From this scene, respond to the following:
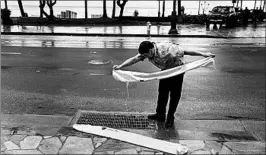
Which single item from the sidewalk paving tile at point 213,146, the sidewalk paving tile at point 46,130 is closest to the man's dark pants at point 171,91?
the sidewalk paving tile at point 213,146

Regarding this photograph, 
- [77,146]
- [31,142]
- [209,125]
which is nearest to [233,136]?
[209,125]

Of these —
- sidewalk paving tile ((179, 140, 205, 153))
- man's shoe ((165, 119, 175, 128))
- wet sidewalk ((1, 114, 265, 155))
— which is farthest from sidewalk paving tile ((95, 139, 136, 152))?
man's shoe ((165, 119, 175, 128))

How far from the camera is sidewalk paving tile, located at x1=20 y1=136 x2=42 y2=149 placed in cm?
472

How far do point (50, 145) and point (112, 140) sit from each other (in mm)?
932

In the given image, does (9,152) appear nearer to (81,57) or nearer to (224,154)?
(224,154)

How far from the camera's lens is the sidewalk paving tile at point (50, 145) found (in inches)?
181

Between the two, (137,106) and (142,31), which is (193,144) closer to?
(137,106)

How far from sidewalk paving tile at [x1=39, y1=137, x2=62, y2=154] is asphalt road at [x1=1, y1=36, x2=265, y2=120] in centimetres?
148

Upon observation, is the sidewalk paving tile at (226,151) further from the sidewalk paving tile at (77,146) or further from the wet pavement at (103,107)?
the sidewalk paving tile at (77,146)

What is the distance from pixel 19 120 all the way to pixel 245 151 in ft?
12.7

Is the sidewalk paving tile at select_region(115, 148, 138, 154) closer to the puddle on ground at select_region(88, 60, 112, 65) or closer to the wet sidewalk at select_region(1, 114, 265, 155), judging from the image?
the wet sidewalk at select_region(1, 114, 265, 155)

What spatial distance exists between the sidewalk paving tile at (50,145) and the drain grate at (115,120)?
834 mm

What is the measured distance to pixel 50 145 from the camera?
188 inches

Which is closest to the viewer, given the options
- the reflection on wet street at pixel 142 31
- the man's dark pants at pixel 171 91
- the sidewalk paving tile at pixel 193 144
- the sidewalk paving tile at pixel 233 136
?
the sidewalk paving tile at pixel 193 144
